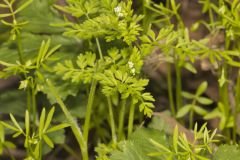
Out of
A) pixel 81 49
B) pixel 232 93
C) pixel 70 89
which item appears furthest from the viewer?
pixel 232 93

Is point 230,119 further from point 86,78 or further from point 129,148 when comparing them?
point 86,78

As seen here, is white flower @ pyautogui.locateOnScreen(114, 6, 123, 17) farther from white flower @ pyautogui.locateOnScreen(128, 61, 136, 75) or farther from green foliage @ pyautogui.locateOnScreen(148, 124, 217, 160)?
green foliage @ pyautogui.locateOnScreen(148, 124, 217, 160)

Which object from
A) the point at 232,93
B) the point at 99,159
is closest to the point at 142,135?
the point at 99,159

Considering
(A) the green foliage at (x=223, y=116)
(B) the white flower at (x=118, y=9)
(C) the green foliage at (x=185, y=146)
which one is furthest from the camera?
(A) the green foliage at (x=223, y=116)

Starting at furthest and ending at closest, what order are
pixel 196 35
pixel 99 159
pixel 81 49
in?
pixel 196 35 → pixel 81 49 → pixel 99 159

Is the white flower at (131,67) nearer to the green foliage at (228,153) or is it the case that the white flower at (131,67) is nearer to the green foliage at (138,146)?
the green foliage at (138,146)

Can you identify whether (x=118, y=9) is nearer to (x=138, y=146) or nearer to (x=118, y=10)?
(x=118, y=10)

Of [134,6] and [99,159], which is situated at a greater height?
[134,6]

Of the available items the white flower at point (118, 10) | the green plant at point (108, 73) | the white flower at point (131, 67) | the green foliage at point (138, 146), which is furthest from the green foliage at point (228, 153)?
the white flower at point (118, 10)

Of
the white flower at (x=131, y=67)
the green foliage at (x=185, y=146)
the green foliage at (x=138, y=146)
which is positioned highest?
the white flower at (x=131, y=67)

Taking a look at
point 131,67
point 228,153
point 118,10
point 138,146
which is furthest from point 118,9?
point 228,153

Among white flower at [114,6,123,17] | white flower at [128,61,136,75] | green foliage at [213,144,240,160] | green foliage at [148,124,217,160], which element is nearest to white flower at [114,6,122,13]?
white flower at [114,6,123,17]
